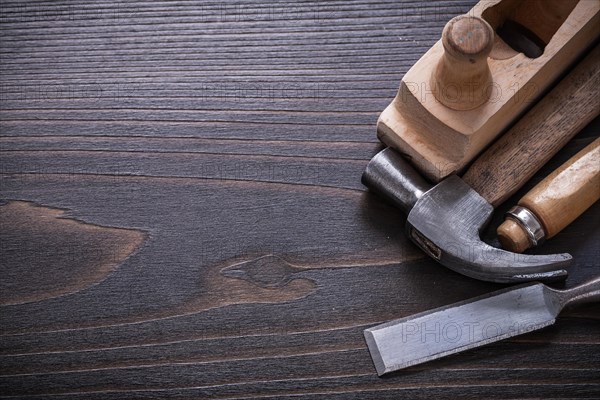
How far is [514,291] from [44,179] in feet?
1.92

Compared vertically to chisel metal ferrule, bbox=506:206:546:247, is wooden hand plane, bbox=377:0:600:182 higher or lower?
higher

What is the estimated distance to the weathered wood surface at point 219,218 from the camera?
0.80 meters

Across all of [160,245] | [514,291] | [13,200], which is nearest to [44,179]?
[13,200]

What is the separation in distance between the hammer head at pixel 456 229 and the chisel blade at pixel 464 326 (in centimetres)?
2

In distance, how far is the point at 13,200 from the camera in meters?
0.89

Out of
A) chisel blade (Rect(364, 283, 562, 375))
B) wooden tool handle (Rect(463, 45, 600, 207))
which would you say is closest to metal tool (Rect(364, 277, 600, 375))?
chisel blade (Rect(364, 283, 562, 375))

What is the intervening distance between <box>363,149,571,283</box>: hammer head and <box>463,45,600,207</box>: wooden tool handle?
30 millimetres

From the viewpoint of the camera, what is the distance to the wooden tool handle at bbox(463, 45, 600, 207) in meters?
0.82

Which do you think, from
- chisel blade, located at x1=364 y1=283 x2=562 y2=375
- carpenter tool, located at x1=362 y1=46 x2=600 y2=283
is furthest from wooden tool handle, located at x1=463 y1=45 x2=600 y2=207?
chisel blade, located at x1=364 y1=283 x2=562 y2=375

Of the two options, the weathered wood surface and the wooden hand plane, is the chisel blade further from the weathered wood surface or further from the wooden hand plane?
the wooden hand plane

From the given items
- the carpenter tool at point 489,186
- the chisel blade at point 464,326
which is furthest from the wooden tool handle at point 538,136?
the chisel blade at point 464,326

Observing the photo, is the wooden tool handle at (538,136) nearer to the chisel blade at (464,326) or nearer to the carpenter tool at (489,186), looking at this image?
the carpenter tool at (489,186)

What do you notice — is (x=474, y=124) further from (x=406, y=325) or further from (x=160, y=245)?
(x=160, y=245)

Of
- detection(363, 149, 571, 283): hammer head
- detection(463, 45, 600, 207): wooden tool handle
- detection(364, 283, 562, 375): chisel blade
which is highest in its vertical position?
detection(463, 45, 600, 207): wooden tool handle
